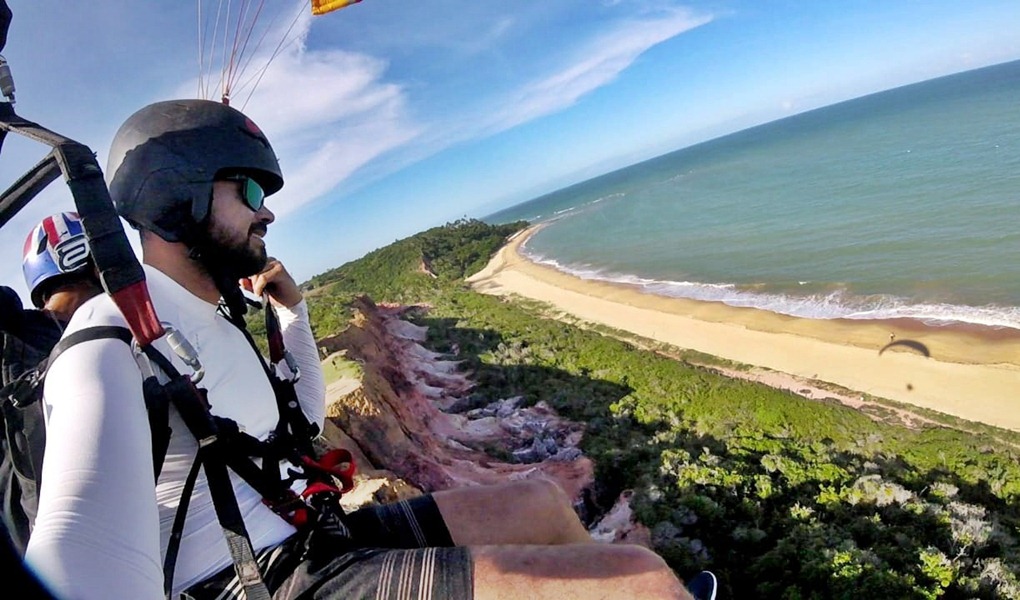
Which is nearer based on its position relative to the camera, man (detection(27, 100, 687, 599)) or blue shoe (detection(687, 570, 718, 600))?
man (detection(27, 100, 687, 599))

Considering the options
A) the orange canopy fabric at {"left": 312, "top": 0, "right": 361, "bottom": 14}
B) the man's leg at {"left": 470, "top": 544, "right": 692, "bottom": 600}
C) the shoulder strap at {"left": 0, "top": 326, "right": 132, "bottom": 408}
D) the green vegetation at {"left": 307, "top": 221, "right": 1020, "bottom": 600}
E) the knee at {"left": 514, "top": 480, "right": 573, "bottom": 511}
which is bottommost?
the green vegetation at {"left": 307, "top": 221, "right": 1020, "bottom": 600}

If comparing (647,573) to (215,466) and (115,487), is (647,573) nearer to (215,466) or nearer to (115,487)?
(215,466)

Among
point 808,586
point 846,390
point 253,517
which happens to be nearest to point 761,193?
point 846,390

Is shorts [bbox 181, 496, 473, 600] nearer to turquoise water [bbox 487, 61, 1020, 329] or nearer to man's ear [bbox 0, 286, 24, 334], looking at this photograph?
man's ear [bbox 0, 286, 24, 334]

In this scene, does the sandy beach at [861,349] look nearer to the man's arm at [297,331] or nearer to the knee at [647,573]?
the knee at [647,573]

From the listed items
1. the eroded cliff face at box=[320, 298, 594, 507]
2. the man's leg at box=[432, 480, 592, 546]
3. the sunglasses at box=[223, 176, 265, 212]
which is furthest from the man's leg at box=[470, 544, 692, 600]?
the eroded cliff face at box=[320, 298, 594, 507]
